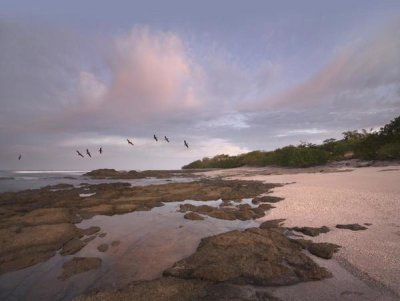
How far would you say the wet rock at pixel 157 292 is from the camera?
586 cm

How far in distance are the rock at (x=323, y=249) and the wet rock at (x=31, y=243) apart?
25.8 ft

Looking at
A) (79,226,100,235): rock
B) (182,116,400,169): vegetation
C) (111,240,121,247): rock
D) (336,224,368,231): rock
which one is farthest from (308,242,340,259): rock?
(182,116,400,169): vegetation

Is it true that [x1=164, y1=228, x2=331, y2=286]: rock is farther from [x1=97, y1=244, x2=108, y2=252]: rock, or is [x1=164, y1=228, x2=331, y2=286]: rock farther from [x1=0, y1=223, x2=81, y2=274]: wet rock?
[x1=0, y1=223, x2=81, y2=274]: wet rock

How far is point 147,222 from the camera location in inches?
522

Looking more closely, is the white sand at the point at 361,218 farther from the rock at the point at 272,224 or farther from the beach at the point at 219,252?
the rock at the point at 272,224

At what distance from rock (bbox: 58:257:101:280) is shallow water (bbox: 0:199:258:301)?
0.57 ft

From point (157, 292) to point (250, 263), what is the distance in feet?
7.62

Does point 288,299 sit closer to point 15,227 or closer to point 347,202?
point 347,202

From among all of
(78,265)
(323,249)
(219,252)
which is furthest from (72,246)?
(323,249)

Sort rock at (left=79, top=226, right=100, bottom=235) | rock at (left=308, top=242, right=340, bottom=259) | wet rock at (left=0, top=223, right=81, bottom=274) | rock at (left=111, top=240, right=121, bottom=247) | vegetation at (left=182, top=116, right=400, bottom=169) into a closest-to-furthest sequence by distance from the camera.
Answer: rock at (left=308, top=242, right=340, bottom=259) → wet rock at (left=0, top=223, right=81, bottom=274) → rock at (left=111, top=240, right=121, bottom=247) → rock at (left=79, top=226, right=100, bottom=235) → vegetation at (left=182, top=116, right=400, bottom=169)

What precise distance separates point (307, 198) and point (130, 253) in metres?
10.1

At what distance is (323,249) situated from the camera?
309 inches

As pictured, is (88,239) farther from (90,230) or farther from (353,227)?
(353,227)

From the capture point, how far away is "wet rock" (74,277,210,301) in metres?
5.86
